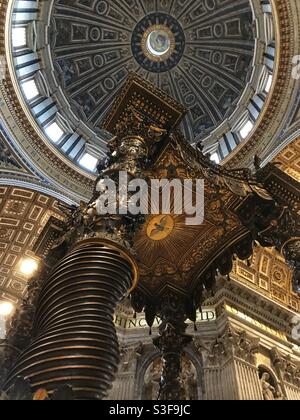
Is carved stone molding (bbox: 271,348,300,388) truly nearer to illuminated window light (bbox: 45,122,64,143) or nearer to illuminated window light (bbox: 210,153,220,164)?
illuminated window light (bbox: 210,153,220,164)

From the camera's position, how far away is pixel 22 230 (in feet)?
42.0

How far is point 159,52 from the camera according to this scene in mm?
20000

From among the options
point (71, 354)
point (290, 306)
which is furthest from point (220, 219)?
point (290, 306)

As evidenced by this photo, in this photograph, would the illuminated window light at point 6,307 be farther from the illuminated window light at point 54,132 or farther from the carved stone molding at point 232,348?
the carved stone molding at point 232,348

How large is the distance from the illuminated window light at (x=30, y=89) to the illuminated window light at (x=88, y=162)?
2.66 meters

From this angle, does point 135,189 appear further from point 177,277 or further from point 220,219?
point 177,277

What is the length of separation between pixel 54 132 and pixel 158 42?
7704 millimetres

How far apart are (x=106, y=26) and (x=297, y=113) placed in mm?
11308

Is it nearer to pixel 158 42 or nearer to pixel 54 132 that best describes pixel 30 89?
pixel 54 132

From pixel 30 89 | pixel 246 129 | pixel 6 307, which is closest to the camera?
pixel 6 307

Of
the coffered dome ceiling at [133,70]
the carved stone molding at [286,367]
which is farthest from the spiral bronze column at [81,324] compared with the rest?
the coffered dome ceiling at [133,70]

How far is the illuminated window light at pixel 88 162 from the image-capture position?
15315 mm

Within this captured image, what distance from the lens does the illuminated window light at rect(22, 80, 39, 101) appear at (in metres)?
14.2

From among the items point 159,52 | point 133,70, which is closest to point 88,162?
point 133,70
